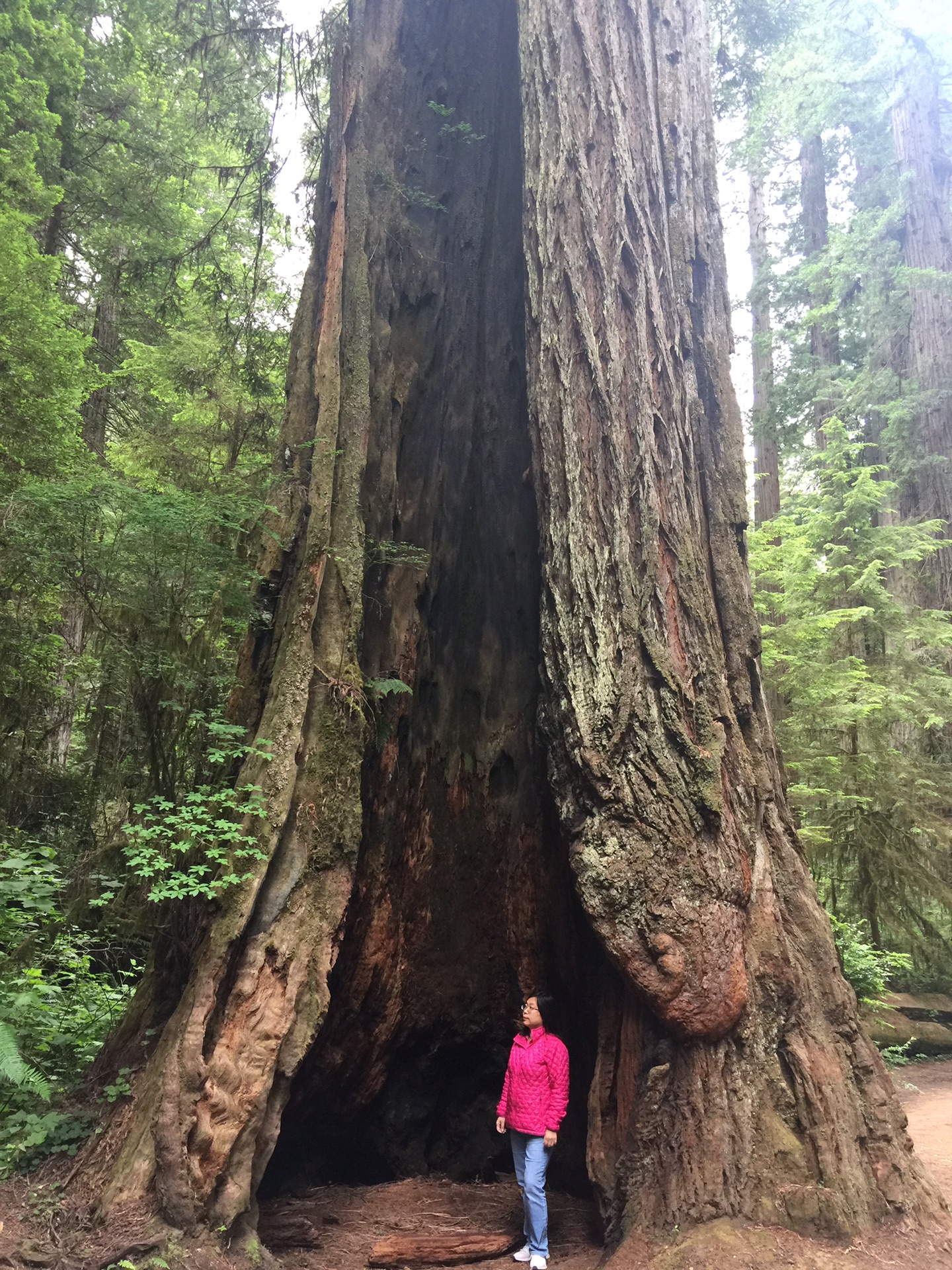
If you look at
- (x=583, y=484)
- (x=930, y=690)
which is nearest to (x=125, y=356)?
(x=583, y=484)

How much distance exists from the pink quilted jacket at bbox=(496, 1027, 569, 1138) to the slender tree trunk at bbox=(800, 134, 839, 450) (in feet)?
33.8

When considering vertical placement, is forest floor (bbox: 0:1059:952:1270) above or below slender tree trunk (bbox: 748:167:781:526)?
below

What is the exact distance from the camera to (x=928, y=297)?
1273cm

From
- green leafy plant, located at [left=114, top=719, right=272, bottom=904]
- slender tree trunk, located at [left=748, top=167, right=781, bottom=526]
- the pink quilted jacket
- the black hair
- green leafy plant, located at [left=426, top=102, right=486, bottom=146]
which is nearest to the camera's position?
green leafy plant, located at [left=114, top=719, right=272, bottom=904]

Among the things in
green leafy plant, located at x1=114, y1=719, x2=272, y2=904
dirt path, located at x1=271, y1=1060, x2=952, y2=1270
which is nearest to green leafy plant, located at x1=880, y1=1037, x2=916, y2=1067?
dirt path, located at x1=271, y1=1060, x2=952, y2=1270

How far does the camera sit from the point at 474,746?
5.62 m

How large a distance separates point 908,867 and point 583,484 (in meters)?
7.56

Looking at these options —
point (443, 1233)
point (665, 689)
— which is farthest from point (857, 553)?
point (443, 1233)

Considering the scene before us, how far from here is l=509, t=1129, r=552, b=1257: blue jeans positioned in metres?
4.31

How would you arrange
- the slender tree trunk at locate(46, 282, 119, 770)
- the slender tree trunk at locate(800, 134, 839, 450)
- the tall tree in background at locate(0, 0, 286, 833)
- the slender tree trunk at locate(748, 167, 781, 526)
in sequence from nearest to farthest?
the tall tree in background at locate(0, 0, 286, 833), the slender tree trunk at locate(46, 282, 119, 770), the slender tree trunk at locate(800, 134, 839, 450), the slender tree trunk at locate(748, 167, 781, 526)

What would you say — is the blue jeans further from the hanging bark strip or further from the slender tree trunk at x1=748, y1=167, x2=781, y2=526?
the slender tree trunk at x1=748, y1=167, x2=781, y2=526

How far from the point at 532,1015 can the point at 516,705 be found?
200 centimetres

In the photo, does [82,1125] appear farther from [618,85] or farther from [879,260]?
[879,260]

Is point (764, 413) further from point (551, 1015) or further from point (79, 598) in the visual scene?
point (79, 598)
